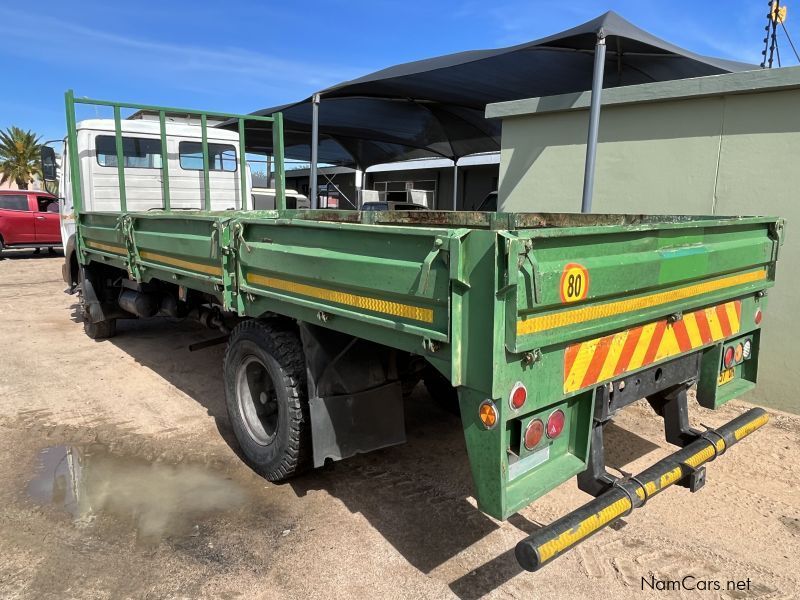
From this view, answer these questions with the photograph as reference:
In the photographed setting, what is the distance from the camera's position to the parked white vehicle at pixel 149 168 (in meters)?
6.59

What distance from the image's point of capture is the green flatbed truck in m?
2.09

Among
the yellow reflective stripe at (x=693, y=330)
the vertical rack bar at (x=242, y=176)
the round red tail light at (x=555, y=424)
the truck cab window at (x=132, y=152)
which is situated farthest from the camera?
the vertical rack bar at (x=242, y=176)

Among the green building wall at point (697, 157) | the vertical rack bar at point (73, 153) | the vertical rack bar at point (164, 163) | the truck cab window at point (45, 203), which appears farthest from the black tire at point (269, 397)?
the truck cab window at point (45, 203)

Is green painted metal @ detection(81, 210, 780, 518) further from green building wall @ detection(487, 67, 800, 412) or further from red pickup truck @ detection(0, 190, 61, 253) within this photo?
red pickup truck @ detection(0, 190, 61, 253)

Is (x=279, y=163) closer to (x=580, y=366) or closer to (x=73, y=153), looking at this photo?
(x=73, y=153)

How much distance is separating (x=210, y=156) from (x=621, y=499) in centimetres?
651

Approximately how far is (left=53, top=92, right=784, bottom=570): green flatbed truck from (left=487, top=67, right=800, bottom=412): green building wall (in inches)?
59.1

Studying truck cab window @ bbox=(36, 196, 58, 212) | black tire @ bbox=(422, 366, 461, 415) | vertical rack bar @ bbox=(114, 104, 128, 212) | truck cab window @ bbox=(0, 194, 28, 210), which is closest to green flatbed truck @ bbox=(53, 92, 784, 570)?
black tire @ bbox=(422, 366, 461, 415)

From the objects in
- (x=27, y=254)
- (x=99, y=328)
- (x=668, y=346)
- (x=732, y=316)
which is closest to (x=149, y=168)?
(x=99, y=328)

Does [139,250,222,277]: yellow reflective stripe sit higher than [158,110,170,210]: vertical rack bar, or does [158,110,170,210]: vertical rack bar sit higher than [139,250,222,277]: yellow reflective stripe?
[158,110,170,210]: vertical rack bar

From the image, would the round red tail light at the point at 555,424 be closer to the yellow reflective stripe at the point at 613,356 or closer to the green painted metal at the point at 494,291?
the green painted metal at the point at 494,291

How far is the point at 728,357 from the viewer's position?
319 centimetres

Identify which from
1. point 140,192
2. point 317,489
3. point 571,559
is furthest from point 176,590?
point 140,192

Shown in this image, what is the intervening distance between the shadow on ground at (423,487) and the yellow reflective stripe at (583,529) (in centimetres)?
64
